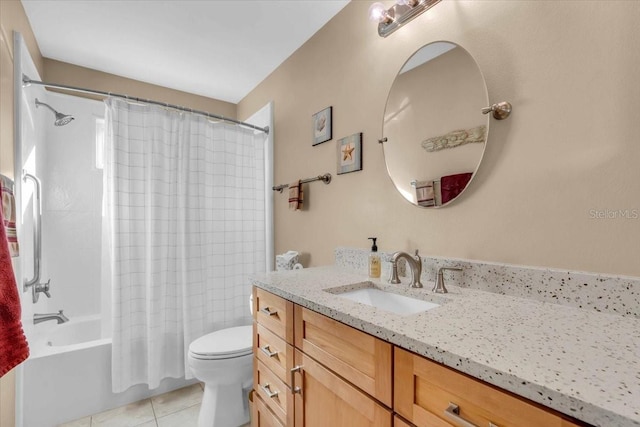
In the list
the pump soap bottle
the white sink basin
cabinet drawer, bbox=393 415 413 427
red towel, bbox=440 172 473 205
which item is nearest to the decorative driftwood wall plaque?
red towel, bbox=440 172 473 205

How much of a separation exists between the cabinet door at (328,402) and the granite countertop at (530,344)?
7.7 inches

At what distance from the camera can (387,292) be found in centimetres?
124

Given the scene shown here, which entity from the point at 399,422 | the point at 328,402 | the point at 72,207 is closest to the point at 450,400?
the point at 399,422

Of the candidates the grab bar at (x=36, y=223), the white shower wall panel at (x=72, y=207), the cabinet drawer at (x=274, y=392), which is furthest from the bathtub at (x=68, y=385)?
the cabinet drawer at (x=274, y=392)

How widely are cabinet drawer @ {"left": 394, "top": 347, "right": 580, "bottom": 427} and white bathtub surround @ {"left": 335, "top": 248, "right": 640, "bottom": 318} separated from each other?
21.2 inches

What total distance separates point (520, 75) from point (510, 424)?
1.04 metres

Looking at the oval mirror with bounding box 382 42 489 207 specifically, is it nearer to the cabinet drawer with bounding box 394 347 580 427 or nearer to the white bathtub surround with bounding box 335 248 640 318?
the white bathtub surround with bounding box 335 248 640 318

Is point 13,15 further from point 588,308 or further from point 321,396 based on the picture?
point 588,308

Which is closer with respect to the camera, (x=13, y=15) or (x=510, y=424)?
(x=510, y=424)

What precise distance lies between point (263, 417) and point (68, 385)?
1331 millimetres

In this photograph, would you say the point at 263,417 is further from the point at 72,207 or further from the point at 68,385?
→ the point at 72,207

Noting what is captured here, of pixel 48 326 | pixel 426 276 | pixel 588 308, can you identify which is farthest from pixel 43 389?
pixel 588 308

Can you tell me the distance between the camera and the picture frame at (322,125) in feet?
6.03

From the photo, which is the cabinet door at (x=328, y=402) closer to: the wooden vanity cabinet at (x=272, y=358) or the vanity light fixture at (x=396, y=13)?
the wooden vanity cabinet at (x=272, y=358)
